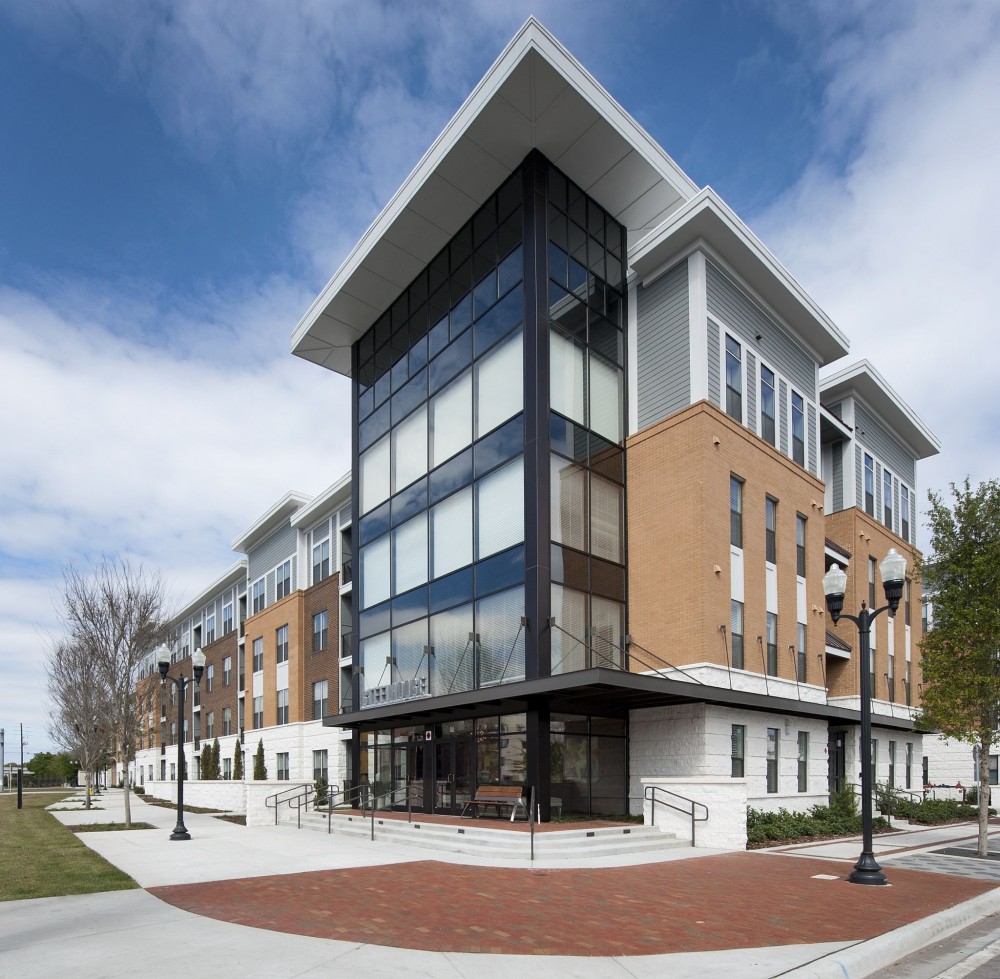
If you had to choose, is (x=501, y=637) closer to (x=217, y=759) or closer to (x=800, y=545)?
(x=800, y=545)

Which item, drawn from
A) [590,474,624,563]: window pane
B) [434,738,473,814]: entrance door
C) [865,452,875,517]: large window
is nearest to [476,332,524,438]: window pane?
[590,474,624,563]: window pane

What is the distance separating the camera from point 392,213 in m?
26.0

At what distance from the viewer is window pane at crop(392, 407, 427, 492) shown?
1073 inches

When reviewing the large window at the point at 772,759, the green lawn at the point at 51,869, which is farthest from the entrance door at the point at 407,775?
the large window at the point at 772,759

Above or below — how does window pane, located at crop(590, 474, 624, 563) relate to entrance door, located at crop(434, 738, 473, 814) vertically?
above

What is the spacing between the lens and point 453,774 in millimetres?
24016

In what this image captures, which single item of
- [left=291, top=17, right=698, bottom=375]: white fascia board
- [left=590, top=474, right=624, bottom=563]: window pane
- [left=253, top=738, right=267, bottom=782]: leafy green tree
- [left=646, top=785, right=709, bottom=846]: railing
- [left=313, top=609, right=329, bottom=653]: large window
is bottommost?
[left=253, top=738, right=267, bottom=782]: leafy green tree

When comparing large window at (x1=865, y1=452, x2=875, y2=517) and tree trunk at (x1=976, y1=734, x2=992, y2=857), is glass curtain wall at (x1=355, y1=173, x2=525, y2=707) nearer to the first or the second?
tree trunk at (x1=976, y1=734, x2=992, y2=857)

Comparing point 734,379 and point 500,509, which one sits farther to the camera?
point 734,379

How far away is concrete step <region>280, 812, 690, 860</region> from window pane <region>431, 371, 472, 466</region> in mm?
10094

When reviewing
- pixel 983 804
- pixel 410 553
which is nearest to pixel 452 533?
pixel 410 553

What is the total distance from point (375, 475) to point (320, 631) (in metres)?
13.0

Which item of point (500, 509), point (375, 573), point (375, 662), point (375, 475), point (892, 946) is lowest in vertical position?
point (892, 946)

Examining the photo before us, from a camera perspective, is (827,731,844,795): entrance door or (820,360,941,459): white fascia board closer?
(827,731,844,795): entrance door
